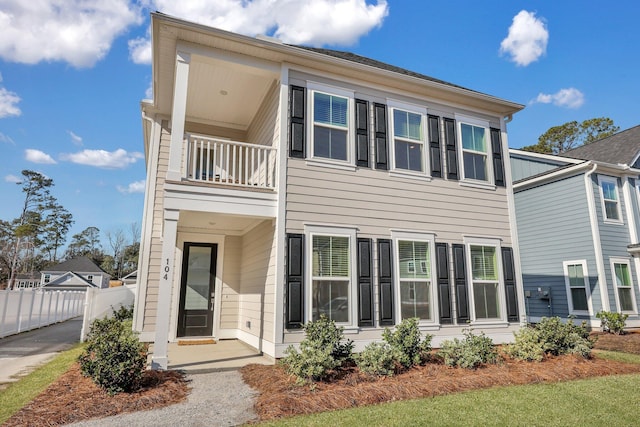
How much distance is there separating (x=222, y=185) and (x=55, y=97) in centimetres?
2006

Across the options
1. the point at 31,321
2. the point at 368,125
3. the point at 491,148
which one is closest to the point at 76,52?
the point at 31,321

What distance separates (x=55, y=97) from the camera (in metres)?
20.8

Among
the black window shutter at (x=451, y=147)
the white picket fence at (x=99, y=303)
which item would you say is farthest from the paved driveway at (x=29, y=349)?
the black window shutter at (x=451, y=147)

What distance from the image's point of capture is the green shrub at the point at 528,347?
6594 millimetres

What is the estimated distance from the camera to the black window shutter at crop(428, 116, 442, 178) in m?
8.55

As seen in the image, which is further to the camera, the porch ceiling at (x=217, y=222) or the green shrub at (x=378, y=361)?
the porch ceiling at (x=217, y=222)

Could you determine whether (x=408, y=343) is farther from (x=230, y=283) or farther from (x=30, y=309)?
(x=30, y=309)

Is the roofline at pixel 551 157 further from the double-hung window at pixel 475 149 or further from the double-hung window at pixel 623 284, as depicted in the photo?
the double-hung window at pixel 475 149

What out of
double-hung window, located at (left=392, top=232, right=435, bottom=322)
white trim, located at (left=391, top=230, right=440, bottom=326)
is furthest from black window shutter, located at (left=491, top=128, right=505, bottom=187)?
double-hung window, located at (left=392, top=232, right=435, bottom=322)

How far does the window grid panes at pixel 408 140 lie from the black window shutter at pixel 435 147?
0.23 meters

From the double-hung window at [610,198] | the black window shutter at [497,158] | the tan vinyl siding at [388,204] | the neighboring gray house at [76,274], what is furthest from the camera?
the neighboring gray house at [76,274]

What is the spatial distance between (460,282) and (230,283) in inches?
216

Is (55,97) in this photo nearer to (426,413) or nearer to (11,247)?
(426,413)

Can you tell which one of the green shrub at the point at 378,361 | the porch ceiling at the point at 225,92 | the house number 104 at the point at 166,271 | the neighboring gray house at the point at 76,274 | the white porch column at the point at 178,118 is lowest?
the green shrub at the point at 378,361
